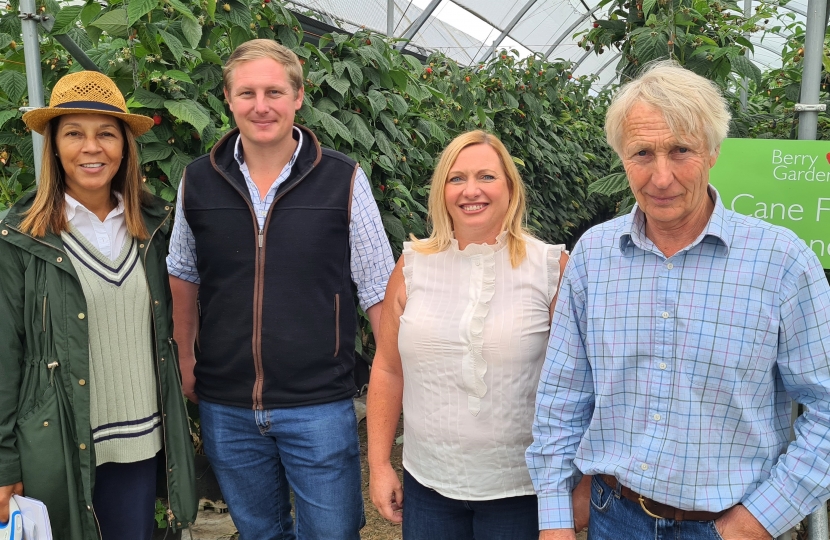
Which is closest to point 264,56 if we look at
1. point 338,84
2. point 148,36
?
point 148,36

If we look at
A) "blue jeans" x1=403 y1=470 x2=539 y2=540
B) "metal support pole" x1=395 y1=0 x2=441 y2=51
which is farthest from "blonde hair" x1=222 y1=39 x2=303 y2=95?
"metal support pole" x1=395 y1=0 x2=441 y2=51

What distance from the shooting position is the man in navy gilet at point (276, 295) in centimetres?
201

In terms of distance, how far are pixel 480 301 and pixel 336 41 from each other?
171 centimetres

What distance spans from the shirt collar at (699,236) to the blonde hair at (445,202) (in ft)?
1.18

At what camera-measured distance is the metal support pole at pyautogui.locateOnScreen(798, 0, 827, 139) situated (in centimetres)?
179

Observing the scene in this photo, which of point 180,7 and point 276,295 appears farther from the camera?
point 180,7

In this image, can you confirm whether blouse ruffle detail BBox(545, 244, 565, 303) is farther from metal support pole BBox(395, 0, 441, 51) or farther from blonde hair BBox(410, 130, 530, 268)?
metal support pole BBox(395, 0, 441, 51)

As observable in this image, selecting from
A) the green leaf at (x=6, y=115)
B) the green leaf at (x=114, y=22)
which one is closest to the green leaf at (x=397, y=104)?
the green leaf at (x=114, y=22)

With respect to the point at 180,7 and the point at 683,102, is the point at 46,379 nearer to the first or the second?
the point at 180,7

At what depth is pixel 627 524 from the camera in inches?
57.2

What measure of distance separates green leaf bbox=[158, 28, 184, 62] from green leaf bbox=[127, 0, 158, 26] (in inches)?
4.6

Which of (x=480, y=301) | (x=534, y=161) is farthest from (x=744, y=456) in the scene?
(x=534, y=161)

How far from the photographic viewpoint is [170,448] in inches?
79.5

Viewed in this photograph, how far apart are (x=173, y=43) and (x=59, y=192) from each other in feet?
2.17
